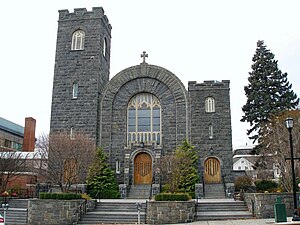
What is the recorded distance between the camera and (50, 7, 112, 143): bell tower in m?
29.6

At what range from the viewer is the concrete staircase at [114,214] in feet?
57.6

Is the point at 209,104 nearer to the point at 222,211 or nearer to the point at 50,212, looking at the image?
the point at 222,211

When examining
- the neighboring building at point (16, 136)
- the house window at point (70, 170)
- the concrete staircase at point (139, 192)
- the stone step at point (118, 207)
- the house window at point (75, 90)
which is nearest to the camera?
the stone step at point (118, 207)

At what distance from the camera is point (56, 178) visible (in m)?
22.7

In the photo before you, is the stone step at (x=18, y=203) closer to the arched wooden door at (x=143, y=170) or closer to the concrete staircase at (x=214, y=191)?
the arched wooden door at (x=143, y=170)

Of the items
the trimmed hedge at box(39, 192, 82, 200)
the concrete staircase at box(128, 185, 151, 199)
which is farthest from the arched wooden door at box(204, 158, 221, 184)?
the trimmed hedge at box(39, 192, 82, 200)

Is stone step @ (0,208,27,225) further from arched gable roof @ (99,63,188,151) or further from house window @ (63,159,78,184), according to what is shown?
arched gable roof @ (99,63,188,151)

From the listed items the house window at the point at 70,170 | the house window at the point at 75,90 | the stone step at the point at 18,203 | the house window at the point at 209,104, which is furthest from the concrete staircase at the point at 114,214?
the house window at the point at 75,90

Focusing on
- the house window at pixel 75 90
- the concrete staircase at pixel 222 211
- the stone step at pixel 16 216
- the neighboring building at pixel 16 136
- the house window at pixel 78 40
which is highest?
the house window at pixel 78 40

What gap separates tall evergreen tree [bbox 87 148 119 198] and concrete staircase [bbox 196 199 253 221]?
29.2ft

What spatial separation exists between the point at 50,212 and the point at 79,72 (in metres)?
15.7

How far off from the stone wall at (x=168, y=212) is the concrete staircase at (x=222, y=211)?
1047 millimetres

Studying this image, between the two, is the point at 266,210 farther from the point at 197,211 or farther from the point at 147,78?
the point at 147,78

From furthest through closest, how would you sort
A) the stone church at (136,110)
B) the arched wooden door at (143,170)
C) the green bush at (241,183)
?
the stone church at (136,110) → the arched wooden door at (143,170) → the green bush at (241,183)
